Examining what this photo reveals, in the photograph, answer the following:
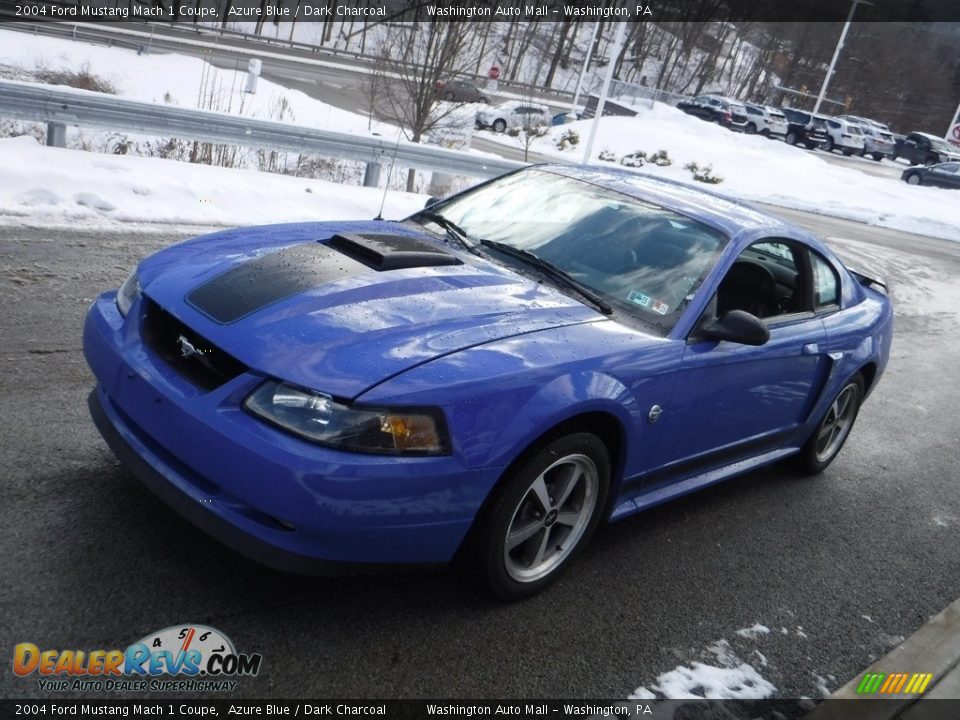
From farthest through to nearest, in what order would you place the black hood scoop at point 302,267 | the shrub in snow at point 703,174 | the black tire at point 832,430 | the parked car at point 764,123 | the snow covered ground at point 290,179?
the parked car at point 764,123 < the shrub in snow at point 703,174 < the snow covered ground at point 290,179 < the black tire at point 832,430 < the black hood scoop at point 302,267

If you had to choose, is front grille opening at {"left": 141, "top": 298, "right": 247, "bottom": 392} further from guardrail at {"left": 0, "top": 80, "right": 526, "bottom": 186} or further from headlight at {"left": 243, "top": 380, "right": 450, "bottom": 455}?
guardrail at {"left": 0, "top": 80, "right": 526, "bottom": 186}

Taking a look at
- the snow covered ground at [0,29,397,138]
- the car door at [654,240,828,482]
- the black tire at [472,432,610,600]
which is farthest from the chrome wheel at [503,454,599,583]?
the snow covered ground at [0,29,397,138]

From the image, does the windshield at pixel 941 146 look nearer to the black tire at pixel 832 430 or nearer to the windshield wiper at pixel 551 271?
the black tire at pixel 832 430

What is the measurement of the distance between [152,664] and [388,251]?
1.84 meters

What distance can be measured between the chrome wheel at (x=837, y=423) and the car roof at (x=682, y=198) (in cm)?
120

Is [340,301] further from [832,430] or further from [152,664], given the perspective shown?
[832,430]

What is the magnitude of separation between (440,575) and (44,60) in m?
26.8

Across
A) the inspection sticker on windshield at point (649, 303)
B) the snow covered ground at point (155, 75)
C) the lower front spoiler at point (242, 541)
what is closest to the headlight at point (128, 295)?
the lower front spoiler at point (242, 541)

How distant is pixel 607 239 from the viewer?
4047 millimetres

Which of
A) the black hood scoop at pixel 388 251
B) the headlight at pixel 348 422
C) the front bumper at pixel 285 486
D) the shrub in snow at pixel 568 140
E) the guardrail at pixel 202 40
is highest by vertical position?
the black hood scoop at pixel 388 251

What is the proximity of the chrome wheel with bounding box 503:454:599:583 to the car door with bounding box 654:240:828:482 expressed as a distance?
1.44 feet

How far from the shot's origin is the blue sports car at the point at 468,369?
8.75ft

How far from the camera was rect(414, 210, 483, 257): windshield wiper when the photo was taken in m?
4.16

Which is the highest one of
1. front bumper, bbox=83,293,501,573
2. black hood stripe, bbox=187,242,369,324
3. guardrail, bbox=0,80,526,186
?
black hood stripe, bbox=187,242,369,324
